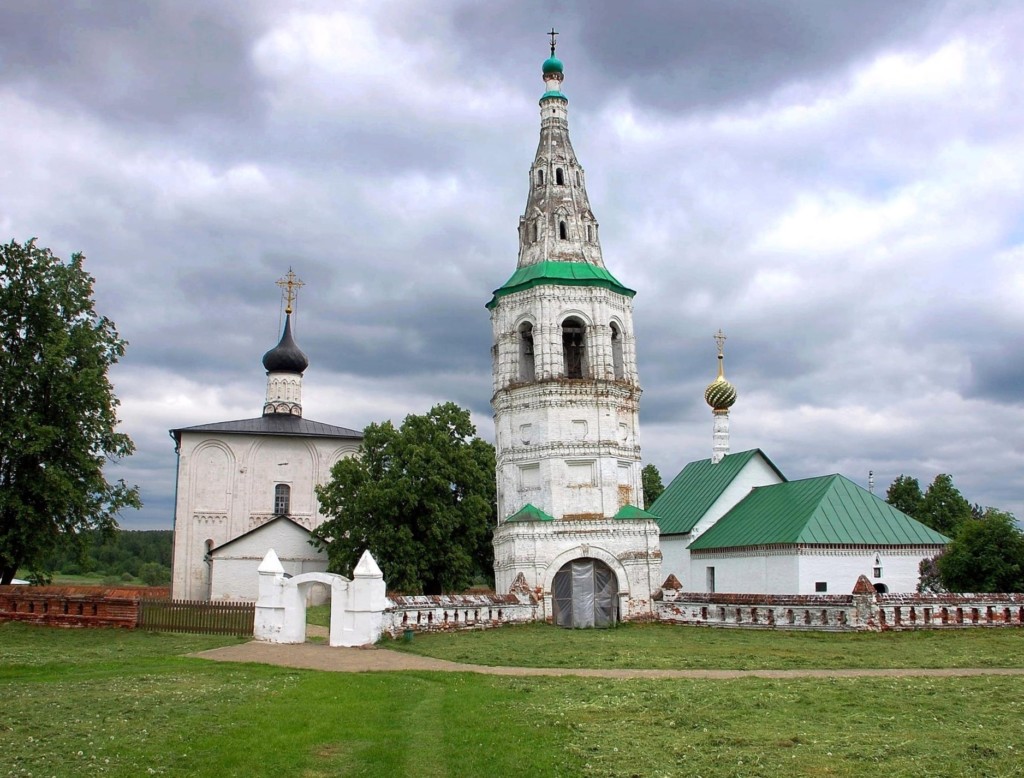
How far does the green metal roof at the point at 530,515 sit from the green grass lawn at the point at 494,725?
11.5 m

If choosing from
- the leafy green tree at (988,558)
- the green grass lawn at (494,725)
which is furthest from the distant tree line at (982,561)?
the green grass lawn at (494,725)

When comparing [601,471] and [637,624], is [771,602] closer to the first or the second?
[637,624]

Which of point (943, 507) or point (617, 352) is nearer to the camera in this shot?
point (617, 352)

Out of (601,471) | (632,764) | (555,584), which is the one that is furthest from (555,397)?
(632,764)

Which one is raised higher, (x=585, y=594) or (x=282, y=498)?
(x=282, y=498)

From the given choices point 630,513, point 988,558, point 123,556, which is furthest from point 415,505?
point 123,556

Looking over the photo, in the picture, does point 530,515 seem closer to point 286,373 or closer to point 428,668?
point 428,668

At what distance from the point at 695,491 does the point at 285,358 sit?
77.9 feet

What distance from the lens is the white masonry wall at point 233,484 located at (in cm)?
4372

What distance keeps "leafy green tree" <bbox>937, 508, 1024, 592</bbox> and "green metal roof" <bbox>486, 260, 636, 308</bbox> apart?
466 inches

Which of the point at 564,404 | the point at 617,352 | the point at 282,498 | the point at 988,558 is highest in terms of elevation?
the point at 617,352

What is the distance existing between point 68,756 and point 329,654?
9.96 meters

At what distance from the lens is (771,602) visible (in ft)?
74.5

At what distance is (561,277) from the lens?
1082 inches
